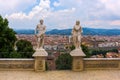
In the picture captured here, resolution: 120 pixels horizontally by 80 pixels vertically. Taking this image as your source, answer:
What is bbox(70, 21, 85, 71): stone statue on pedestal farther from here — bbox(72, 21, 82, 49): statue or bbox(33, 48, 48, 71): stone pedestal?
bbox(33, 48, 48, 71): stone pedestal

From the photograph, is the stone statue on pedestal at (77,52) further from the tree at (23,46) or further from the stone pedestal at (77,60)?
the tree at (23,46)

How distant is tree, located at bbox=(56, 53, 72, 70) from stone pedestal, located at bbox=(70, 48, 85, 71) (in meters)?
0.52

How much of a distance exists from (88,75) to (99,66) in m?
1.46

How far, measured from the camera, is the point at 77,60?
15.0 meters

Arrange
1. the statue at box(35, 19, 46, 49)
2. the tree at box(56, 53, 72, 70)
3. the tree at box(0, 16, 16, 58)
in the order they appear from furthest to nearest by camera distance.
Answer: the tree at box(0, 16, 16, 58)
the tree at box(56, 53, 72, 70)
the statue at box(35, 19, 46, 49)

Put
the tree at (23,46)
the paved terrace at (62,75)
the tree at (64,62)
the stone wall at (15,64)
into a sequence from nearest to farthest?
1. the paved terrace at (62,75)
2. the stone wall at (15,64)
3. the tree at (64,62)
4. the tree at (23,46)

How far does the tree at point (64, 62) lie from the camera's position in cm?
1540

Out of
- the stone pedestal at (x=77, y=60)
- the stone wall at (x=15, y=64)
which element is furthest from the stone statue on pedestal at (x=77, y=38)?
the stone wall at (x=15, y=64)

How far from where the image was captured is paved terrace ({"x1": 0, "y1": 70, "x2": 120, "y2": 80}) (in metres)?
13.3

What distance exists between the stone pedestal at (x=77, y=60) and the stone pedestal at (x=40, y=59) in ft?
4.65

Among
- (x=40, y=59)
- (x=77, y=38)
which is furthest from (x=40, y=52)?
(x=77, y=38)

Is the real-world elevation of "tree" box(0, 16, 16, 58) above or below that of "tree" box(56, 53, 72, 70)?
above

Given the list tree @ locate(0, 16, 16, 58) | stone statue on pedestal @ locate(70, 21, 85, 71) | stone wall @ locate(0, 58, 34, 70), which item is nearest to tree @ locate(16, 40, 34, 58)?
tree @ locate(0, 16, 16, 58)

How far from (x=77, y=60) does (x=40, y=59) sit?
1849 millimetres
